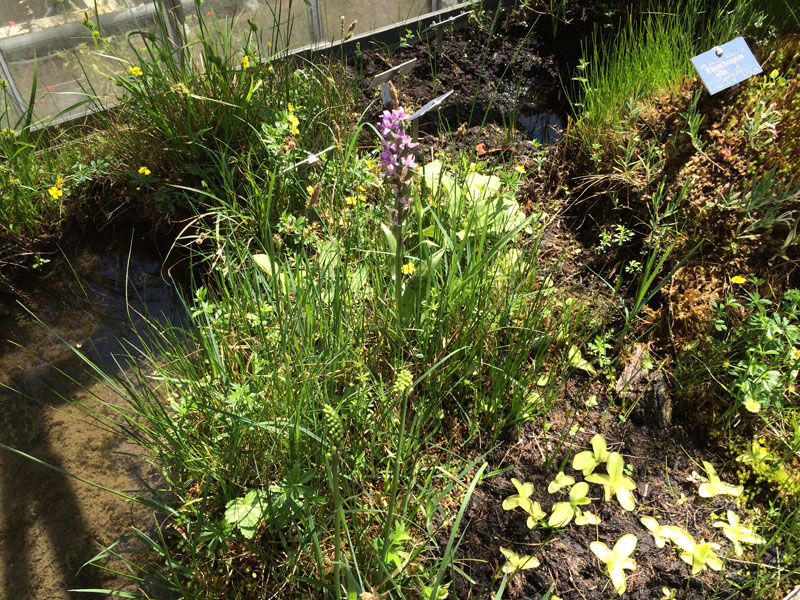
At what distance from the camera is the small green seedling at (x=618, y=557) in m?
1.32

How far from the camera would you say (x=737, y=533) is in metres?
1.42

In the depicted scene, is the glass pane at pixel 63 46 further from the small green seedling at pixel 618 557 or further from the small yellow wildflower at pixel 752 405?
the small yellow wildflower at pixel 752 405

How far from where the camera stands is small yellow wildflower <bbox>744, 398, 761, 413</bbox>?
151 centimetres

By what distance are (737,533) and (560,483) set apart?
47 cm

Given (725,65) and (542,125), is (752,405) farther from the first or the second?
(542,125)

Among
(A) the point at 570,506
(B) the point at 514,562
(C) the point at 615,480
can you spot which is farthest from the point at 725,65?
(B) the point at 514,562

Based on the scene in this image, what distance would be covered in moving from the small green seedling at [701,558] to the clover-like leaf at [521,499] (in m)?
0.40

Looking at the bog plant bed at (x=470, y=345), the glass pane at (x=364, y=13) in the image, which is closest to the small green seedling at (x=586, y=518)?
the bog plant bed at (x=470, y=345)

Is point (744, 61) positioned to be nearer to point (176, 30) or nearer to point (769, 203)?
point (769, 203)

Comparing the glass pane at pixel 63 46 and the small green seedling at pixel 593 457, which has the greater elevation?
the glass pane at pixel 63 46

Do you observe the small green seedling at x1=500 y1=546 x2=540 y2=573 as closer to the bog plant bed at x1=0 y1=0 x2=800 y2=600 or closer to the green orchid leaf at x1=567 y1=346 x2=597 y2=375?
the bog plant bed at x1=0 y1=0 x2=800 y2=600

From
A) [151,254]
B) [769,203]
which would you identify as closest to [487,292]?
[769,203]

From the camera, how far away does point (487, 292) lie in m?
1.61

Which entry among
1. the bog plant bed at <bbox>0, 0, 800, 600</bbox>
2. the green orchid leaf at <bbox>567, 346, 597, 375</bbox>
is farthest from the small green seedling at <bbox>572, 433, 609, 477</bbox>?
the green orchid leaf at <bbox>567, 346, 597, 375</bbox>
